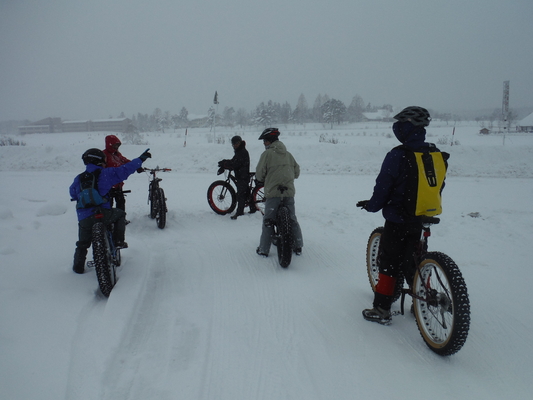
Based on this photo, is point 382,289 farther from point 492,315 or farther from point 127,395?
point 127,395

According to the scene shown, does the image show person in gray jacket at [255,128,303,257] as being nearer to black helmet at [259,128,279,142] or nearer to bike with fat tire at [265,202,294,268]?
black helmet at [259,128,279,142]

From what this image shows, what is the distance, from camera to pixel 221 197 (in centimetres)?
775

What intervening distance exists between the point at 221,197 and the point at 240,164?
1048 millimetres

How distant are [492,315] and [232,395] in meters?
2.92

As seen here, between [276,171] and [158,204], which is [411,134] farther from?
[158,204]

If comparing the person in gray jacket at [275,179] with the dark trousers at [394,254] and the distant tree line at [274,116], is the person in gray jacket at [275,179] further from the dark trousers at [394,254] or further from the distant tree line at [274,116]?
the distant tree line at [274,116]

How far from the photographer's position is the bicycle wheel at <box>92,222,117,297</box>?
3.62 m

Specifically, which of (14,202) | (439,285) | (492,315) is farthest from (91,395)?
(14,202)

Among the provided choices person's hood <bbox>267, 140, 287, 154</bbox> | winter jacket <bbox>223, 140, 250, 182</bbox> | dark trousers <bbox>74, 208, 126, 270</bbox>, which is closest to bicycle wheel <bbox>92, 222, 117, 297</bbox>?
dark trousers <bbox>74, 208, 126, 270</bbox>

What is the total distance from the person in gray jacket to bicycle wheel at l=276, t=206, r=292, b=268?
0.90ft

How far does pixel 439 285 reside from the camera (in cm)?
277

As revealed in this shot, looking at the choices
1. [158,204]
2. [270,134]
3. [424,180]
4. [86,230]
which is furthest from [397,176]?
[158,204]

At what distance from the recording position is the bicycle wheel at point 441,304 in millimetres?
2395

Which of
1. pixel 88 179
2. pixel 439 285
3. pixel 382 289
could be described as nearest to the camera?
pixel 439 285
